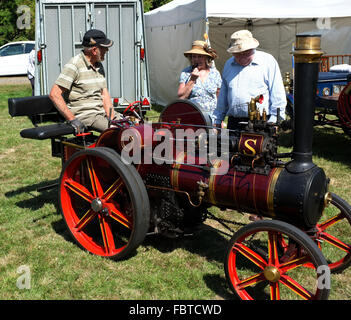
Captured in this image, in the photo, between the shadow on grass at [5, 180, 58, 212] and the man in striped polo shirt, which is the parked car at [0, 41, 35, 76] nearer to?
the shadow on grass at [5, 180, 58, 212]

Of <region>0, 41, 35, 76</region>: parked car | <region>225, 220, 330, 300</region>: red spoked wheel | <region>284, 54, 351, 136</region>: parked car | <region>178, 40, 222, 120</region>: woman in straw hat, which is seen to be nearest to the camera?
<region>225, 220, 330, 300</region>: red spoked wheel

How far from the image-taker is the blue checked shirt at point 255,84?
12.9ft

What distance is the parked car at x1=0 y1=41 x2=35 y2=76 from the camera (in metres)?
18.8

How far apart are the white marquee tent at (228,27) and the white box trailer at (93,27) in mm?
1234

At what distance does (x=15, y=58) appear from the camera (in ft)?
61.8

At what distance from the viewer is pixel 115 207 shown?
3.70m

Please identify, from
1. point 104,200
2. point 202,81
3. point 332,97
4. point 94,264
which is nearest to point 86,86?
point 202,81

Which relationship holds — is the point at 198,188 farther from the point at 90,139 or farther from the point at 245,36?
the point at 90,139

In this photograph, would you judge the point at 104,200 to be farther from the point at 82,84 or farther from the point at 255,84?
the point at 255,84

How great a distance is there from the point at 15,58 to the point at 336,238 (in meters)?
17.7

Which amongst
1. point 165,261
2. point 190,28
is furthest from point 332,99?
point 165,261

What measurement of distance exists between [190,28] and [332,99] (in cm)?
369

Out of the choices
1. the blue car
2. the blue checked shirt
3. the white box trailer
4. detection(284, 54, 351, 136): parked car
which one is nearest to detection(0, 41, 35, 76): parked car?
the white box trailer
